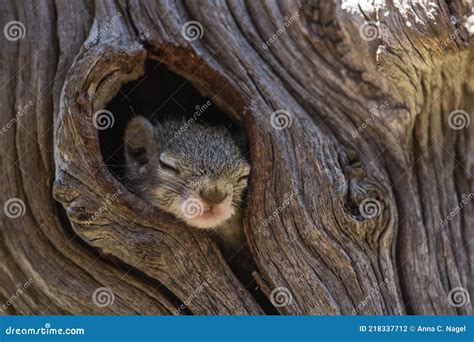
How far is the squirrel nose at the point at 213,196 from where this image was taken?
3590 mm

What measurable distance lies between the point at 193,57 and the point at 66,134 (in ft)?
2.63

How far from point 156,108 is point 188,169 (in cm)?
94

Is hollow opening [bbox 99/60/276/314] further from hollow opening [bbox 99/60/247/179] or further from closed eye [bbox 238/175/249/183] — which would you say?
closed eye [bbox 238/175/249/183]

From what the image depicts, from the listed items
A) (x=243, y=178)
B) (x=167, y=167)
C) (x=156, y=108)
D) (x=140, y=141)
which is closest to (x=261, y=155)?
(x=243, y=178)

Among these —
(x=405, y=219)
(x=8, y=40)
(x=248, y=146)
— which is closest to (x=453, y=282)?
(x=405, y=219)

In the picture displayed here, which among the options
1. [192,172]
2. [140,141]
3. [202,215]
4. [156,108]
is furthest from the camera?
[156,108]

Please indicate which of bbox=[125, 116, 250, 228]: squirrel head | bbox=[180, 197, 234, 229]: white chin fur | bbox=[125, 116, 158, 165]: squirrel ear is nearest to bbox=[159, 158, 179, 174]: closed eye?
bbox=[125, 116, 250, 228]: squirrel head

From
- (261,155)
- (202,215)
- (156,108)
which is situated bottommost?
(202,215)

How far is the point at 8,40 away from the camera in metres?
3.80

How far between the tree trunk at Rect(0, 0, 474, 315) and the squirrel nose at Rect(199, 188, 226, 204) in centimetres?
19

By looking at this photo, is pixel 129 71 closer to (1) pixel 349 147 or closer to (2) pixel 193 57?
(2) pixel 193 57

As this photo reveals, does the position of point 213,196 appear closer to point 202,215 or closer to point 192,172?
point 202,215

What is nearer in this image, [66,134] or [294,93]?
[66,134]

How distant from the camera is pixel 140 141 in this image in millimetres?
4090
